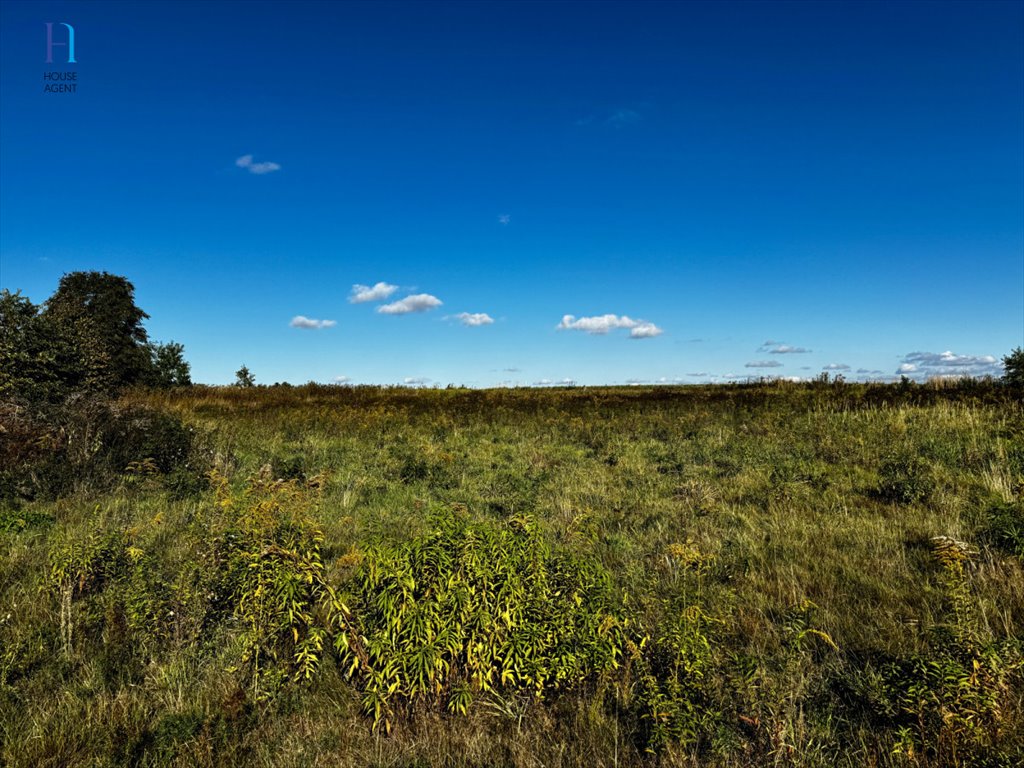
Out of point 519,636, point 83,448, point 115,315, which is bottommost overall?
point 519,636

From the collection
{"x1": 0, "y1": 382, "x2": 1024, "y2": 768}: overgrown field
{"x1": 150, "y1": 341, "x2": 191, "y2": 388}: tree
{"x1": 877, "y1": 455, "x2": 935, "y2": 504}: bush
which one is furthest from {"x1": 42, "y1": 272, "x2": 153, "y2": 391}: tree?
{"x1": 877, "y1": 455, "x2": 935, "y2": 504}: bush

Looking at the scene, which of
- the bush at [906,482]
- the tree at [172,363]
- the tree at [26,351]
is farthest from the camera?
the tree at [172,363]

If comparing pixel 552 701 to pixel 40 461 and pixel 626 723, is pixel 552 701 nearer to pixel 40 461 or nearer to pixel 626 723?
pixel 626 723

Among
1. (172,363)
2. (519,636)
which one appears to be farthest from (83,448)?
(172,363)

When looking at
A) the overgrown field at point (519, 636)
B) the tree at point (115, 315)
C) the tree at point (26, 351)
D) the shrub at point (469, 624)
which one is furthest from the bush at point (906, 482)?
the tree at point (115, 315)

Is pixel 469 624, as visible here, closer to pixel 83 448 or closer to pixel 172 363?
pixel 83 448

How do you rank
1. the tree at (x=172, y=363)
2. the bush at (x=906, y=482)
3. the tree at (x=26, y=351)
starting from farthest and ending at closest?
the tree at (x=172, y=363), the tree at (x=26, y=351), the bush at (x=906, y=482)

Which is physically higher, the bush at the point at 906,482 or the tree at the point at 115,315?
the tree at the point at 115,315

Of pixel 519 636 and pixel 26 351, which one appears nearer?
pixel 519 636

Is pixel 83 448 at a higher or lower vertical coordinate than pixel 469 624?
higher

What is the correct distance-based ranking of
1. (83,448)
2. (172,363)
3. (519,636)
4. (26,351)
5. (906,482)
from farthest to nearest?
(172,363), (26,351), (83,448), (906,482), (519,636)

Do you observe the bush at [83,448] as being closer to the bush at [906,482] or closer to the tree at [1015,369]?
the bush at [906,482]

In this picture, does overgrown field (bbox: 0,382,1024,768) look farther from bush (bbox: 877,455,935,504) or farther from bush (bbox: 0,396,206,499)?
bush (bbox: 0,396,206,499)

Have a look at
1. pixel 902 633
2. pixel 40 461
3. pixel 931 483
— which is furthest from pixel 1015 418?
pixel 40 461
